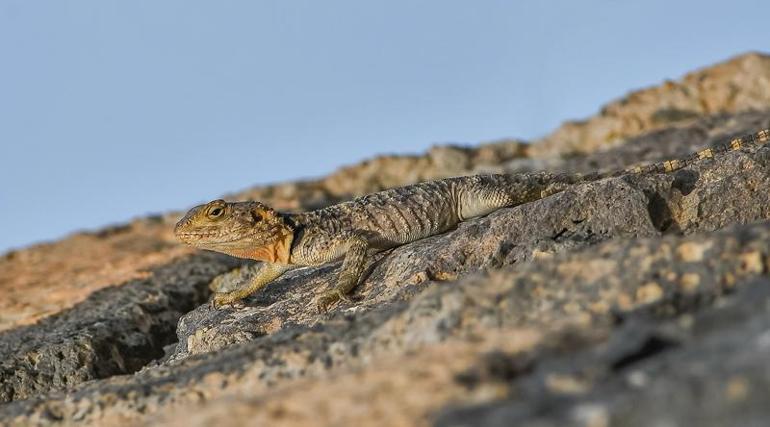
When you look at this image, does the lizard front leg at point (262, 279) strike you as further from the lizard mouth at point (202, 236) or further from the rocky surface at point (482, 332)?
the lizard mouth at point (202, 236)

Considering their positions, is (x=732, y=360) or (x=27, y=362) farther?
(x=27, y=362)

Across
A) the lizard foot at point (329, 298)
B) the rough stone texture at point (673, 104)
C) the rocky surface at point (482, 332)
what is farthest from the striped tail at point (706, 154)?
the rough stone texture at point (673, 104)

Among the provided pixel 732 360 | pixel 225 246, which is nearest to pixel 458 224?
pixel 225 246

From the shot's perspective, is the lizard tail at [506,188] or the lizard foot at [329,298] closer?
the lizard foot at [329,298]

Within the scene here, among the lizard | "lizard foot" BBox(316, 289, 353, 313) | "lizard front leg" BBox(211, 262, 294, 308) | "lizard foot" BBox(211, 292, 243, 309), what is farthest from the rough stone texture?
"lizard foot" BBox(316, 289, 353, 313)

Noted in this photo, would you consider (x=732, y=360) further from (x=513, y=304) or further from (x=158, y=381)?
(x=158, y=381)
